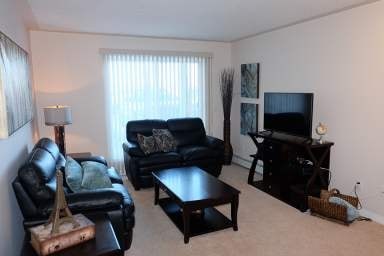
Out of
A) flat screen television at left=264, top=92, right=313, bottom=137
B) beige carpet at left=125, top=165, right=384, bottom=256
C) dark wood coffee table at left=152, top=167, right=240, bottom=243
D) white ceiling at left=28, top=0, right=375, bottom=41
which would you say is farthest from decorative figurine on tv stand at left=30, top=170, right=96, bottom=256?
flat screen television at left=264, top=92, right=313, bottom=137

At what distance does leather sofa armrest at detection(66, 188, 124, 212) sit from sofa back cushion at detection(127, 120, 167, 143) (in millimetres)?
2390

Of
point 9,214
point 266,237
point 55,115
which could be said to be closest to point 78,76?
point 55,115

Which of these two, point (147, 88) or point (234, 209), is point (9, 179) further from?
point (147, 88)

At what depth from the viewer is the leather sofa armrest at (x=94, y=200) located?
2.18 metres

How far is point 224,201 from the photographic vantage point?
288 centimetres

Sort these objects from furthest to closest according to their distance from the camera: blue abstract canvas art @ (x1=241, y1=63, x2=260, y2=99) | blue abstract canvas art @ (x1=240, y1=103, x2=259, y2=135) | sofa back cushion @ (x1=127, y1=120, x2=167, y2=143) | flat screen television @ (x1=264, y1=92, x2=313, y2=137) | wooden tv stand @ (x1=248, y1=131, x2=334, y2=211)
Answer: blue abstract canvas art @ (x1=240, y1=103, x2=259, y2=135)
blue abstract canvas art @ (x1=241, y1=63, x2=260, y2=99)
sofa back cushion @ (x1=127, y1=120, x2=167, y2=143)
flat screen television @ (x1=264, y1=92, x2=313, y2=137)
wooden tv stand @ (x1=248, y1=131, x2=334, y2=211)

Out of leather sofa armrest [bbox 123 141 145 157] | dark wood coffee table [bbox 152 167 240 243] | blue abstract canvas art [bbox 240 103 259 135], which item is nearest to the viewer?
dark wood coffee table [bbox 152 167 240 243]

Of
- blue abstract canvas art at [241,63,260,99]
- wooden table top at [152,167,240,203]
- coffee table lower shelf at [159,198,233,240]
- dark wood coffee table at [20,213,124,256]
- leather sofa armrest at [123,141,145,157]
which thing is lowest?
coffee table lower shelf at [159,198,233,240]

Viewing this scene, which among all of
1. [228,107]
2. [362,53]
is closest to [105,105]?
[228,107]

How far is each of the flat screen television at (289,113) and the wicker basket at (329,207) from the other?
0.79 m

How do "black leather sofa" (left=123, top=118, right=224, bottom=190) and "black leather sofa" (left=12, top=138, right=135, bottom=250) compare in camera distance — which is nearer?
"black leather sofa" (left=12, top=138, right=135, bottom=250)

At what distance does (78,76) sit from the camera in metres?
4.64

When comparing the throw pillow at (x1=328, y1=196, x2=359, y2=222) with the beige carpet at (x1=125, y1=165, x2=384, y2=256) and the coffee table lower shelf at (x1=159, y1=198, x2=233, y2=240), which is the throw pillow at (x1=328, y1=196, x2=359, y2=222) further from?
the coffee table lower shelf at (x1=159, y1=198, x2=233, y2=240)

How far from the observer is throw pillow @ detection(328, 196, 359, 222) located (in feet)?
10.1
